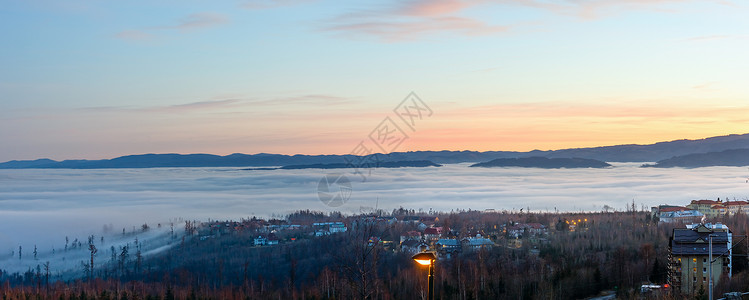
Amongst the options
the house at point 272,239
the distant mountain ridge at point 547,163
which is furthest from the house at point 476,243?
the distant mountain ridge at point 547,163

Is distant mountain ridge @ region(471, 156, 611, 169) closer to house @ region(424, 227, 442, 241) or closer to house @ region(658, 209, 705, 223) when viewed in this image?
house @ region(658, 209, 705, 223)

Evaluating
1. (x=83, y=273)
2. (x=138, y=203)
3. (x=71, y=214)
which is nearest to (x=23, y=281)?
(x=83, y=273)

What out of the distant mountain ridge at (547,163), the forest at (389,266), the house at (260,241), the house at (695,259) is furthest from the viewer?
the distant mountain ridge at (547,163)

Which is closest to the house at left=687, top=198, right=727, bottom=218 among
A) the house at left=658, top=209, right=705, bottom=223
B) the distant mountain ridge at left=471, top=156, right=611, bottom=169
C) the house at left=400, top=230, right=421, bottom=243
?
the house at left=658, top=209, right=705, bottom=223

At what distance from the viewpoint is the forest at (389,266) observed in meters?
24.8

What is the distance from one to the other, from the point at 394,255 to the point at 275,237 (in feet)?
45.1

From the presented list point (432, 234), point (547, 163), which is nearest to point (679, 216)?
point (432, 234)

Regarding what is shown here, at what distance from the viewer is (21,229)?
64438 millimetres

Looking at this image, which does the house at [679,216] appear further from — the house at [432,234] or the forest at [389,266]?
the house at [432,234]

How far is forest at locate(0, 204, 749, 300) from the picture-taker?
2483 centimetres

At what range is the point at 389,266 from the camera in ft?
114

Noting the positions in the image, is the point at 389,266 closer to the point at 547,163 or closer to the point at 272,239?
the point at 272,239

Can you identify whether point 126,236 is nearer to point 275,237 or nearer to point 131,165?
point 275,237

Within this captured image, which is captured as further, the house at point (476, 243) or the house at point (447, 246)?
the house at point (476, 243)
